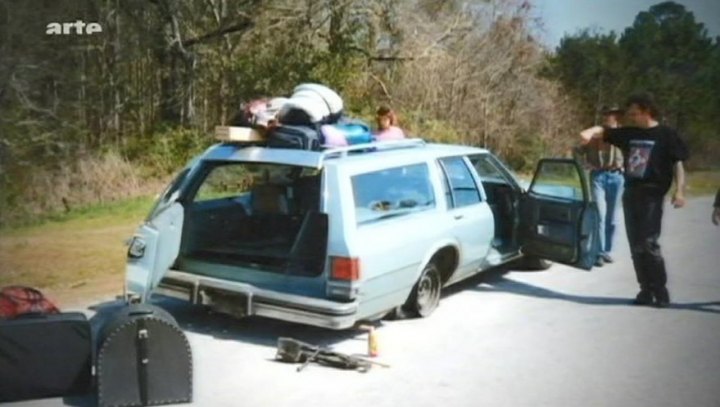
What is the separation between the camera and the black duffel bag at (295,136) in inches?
121

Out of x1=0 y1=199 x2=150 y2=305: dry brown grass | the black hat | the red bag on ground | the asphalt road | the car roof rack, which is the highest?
the black hat

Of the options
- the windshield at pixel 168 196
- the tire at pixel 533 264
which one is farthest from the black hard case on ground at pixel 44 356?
the tire at pixel 533 264

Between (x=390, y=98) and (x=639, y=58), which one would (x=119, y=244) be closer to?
(x=390, y=98)

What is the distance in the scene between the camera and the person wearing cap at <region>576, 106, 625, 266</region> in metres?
3.55

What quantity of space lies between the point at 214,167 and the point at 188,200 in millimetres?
177

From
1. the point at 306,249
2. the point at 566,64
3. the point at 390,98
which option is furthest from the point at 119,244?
the point at 566,64

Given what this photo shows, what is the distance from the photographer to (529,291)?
3.76 metres

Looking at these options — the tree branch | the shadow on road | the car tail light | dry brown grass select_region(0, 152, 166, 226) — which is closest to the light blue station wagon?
the car tail light

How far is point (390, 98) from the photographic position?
319 cm

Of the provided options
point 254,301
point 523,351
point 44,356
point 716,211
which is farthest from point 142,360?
point 716,211

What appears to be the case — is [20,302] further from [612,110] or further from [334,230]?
[612,110]

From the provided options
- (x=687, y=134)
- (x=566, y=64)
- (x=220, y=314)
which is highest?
(x=566, y=64)

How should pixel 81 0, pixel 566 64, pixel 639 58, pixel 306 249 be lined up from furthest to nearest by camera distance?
pixel 306 249
pixel 566 64
pixel 639 58
pixel 81 0

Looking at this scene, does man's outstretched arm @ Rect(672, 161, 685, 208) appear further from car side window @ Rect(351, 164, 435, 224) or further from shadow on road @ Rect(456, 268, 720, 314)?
car side window @ Rect(351, 164, 435, 224)
